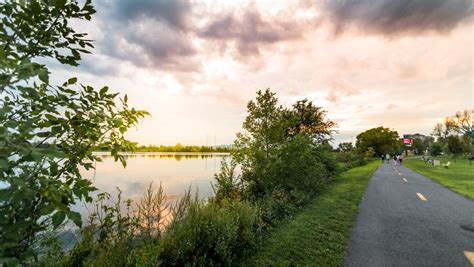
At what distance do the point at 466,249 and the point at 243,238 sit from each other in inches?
219

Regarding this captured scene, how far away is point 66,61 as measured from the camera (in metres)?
2.17

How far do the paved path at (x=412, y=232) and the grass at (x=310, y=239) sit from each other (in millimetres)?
307

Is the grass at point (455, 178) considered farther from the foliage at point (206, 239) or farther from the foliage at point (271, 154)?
the foliage at point (206, 239)

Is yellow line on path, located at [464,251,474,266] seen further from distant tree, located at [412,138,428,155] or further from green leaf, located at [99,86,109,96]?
distant tree, located at [412,138,428,155]

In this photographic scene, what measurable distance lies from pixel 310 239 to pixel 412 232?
3.31 meters

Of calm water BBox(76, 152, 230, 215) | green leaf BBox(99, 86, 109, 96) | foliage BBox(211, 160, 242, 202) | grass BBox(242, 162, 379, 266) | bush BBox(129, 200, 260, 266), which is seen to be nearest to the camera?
green leaf BBox(99, 86, 109, 96)

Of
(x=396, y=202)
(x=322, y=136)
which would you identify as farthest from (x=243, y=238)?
(x=322, y=136)

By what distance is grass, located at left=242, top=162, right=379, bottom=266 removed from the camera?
590 centimetres

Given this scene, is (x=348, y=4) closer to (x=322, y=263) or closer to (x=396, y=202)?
(x=396, y=202)

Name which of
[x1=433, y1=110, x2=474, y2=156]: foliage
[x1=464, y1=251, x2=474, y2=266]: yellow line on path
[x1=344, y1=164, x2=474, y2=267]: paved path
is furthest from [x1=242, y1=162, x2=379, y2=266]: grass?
[x1=433, y1=110, x2=474, y2=156]: foliage

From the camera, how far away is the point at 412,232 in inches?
309

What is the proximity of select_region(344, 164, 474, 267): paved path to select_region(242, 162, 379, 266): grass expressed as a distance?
0.31 meters

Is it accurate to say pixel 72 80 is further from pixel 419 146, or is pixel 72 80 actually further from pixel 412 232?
pixel 419 146

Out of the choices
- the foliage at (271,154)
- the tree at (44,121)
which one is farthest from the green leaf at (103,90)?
the foliage at (271,154)
